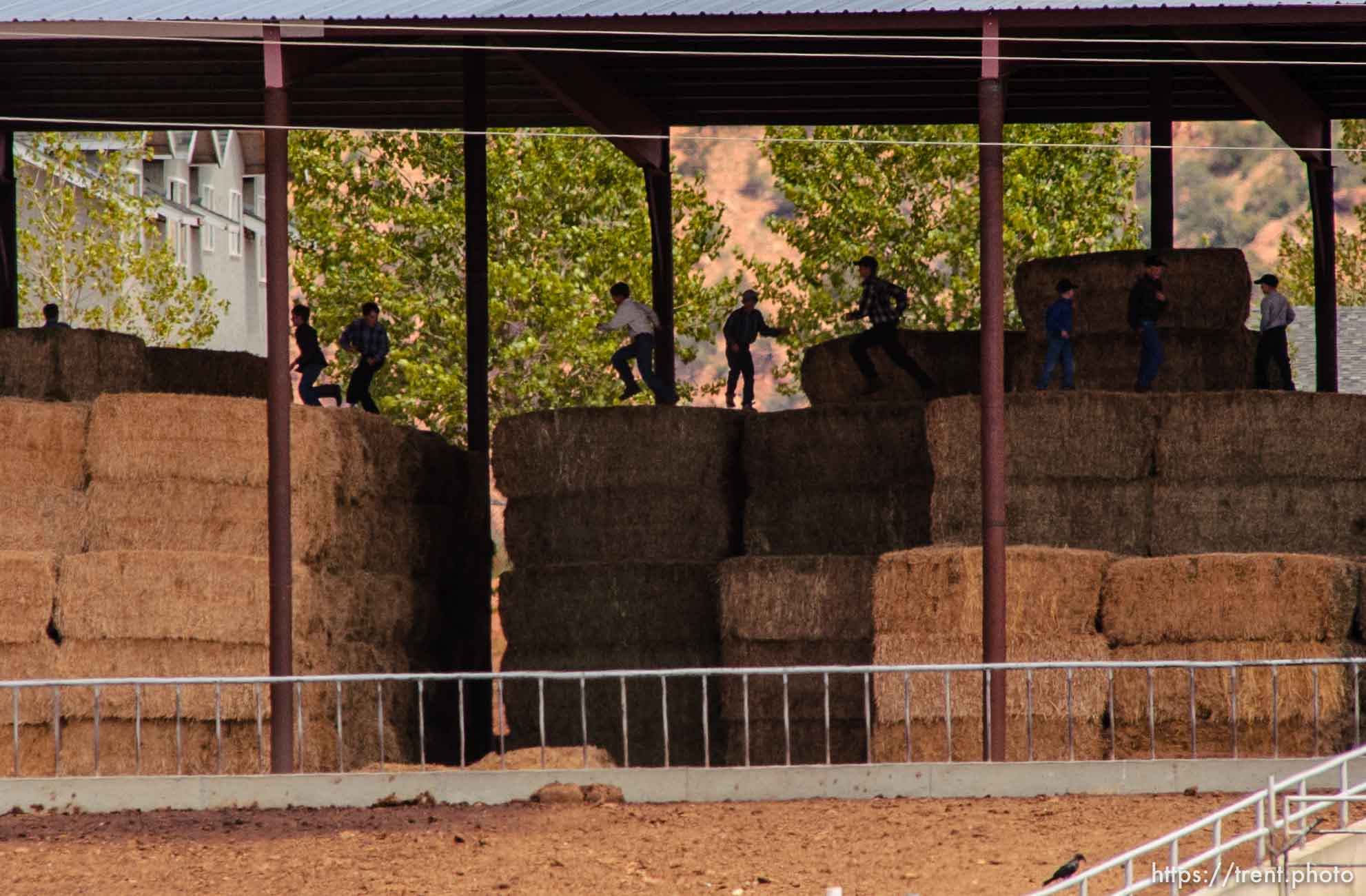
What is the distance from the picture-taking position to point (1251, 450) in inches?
835

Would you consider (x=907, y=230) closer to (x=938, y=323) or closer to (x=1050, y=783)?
(x=938, y=323)

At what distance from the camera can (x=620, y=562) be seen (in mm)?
23766

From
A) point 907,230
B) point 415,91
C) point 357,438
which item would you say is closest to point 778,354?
point 907,230

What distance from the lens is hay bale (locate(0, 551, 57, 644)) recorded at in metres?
20.4

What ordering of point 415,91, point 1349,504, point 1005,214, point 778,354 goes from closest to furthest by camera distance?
point 1349,504 < point 415,91 < point 1005,214 < point 778,354

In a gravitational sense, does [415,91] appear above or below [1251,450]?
above

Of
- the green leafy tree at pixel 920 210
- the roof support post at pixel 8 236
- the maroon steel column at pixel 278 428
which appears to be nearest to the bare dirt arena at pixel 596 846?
the maroon steel column at pixel 278 428

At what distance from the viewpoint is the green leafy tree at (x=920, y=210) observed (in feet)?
188

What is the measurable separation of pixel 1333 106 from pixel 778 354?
8848cm

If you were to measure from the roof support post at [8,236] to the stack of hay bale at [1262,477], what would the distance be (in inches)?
605

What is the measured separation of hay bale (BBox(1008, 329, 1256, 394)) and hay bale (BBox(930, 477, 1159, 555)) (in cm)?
223

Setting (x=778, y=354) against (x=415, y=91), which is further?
(x=778, y=354)

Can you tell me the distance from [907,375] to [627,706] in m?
4.89

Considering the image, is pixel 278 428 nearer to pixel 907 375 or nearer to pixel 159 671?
pixel 159 671
